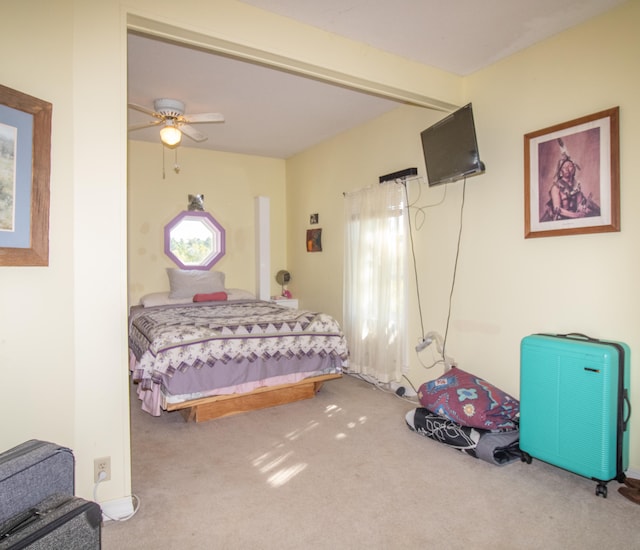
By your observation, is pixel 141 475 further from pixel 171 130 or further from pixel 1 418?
pixel 171 130

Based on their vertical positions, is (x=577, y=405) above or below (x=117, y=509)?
above

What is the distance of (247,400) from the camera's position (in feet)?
11.0

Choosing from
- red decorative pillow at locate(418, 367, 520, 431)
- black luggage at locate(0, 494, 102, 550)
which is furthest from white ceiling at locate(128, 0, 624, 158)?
black luggage at locate(0, 494, 102, 550)

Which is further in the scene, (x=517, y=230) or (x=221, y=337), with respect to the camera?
(x=221, y=337)

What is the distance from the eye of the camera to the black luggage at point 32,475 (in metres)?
1.21

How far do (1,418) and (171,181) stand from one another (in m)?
3.94

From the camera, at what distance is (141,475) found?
7.66ft

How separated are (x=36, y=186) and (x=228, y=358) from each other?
1.86m

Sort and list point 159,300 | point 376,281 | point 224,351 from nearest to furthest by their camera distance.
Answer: point 224,351 → point 376,281 → point 159,300

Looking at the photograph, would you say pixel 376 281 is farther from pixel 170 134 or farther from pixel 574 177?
pixel 170 134

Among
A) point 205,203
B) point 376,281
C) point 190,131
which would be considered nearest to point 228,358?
point 376,281

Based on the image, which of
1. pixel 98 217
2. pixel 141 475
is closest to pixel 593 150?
pixel 98 217

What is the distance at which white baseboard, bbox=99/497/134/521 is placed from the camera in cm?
191

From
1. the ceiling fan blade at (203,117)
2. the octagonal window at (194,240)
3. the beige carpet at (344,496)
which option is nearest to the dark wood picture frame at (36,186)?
the beige carpet at (344,496)
